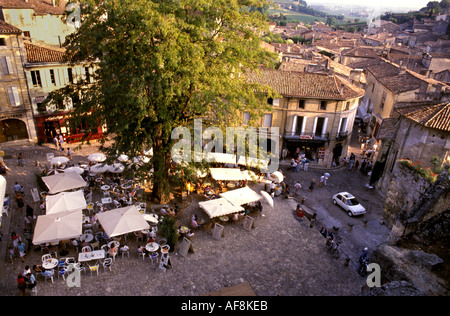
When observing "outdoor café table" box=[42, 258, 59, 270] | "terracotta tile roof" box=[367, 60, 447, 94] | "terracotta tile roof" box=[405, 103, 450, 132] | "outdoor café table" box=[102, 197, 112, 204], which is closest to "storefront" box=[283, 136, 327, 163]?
"terracotta tile roof" box=[405, 103, 450, 132]

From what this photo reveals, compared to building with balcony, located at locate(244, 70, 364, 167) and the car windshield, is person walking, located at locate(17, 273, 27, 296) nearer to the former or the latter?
the car windshield

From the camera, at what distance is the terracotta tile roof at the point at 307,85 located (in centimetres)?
3347

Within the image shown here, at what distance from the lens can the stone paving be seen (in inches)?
626

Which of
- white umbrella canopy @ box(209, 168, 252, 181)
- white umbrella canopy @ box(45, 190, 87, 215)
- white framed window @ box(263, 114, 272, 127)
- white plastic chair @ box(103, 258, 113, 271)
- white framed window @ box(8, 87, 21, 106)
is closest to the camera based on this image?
white plastic chair @ box(103, 258, 113, 271)

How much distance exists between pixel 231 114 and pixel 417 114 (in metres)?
16.4

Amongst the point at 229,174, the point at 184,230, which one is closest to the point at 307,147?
the point at 229,174

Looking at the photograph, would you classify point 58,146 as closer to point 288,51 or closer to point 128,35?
point 128,35

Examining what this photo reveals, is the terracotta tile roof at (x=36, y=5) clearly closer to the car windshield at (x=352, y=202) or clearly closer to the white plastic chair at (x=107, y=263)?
the white plastic chair at (x=107, y=263)

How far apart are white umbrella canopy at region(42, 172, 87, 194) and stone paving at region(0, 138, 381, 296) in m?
1.81

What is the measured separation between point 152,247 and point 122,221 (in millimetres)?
2199

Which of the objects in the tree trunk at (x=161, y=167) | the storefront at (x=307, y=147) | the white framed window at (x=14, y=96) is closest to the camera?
Result: the tree trunk at (x=161, y=167)

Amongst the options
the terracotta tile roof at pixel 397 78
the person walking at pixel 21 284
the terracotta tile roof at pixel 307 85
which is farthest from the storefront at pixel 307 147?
the person walking at pixel 21 284

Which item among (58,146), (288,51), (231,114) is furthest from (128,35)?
(288,51)

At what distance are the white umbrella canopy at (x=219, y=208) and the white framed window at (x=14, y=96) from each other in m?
20.9
